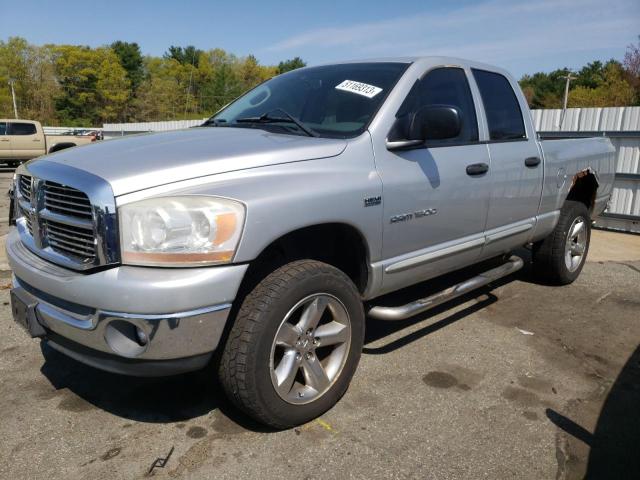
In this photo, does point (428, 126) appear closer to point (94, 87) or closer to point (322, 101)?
point (322, 101)

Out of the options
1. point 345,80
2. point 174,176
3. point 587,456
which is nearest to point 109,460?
point 174,176

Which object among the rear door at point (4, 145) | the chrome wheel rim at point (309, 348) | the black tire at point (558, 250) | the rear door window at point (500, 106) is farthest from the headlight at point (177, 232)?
the rear door at point (4, 145)

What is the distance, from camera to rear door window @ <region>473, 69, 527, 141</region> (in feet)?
12.9

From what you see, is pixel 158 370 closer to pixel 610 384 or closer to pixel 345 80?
pixel 345 80

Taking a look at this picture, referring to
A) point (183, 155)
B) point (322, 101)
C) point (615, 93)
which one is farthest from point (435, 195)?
point (615, 93)

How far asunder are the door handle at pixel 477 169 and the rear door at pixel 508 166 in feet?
0.38

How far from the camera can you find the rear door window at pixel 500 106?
3930mm

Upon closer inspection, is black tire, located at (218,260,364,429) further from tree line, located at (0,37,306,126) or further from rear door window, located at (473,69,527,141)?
tree line, located at (0,37,306,126)

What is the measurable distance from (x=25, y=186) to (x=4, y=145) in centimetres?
1840

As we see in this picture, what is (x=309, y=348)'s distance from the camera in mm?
2707

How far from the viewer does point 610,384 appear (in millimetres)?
3307

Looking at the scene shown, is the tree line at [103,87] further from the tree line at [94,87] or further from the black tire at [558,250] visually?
the black tire at [558,250]

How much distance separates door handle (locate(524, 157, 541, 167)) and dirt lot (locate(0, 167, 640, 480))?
1.28m

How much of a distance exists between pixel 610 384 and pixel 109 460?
290cm
